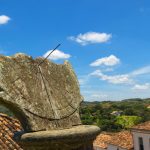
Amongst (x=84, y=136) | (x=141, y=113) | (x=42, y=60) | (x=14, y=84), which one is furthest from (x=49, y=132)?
(x=141, y=113)

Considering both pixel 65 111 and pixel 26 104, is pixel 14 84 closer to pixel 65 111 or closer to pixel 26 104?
pixel 26 104

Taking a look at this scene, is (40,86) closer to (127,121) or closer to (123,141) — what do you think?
(123,141)

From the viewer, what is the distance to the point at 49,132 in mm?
2979

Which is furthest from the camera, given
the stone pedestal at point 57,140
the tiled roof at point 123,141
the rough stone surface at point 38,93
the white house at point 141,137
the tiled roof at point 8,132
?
the tiled roof at point 123,141

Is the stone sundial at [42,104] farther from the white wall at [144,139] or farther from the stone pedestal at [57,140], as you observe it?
the white wall at [144,139]

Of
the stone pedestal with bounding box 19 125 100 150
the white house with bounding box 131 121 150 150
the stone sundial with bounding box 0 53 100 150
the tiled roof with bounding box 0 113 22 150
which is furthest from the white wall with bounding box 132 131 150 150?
the stone pedestal with bounding box 19 125 100 150

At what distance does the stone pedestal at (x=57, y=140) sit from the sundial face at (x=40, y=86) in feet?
1.11

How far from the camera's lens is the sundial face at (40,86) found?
3.24m

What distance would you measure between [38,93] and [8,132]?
233 inches

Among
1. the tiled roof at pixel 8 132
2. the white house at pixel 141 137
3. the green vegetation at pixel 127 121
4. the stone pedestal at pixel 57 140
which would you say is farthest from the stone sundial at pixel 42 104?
the green vegetation at pixel 127 121

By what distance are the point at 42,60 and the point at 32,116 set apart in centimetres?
76

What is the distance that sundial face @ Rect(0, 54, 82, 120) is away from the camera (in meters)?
3.24

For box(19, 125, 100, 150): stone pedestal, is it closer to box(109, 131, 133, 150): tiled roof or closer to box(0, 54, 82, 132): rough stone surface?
box(0, 54, 82, 132): rough stone surface

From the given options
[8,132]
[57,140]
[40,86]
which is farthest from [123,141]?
[57,140]
